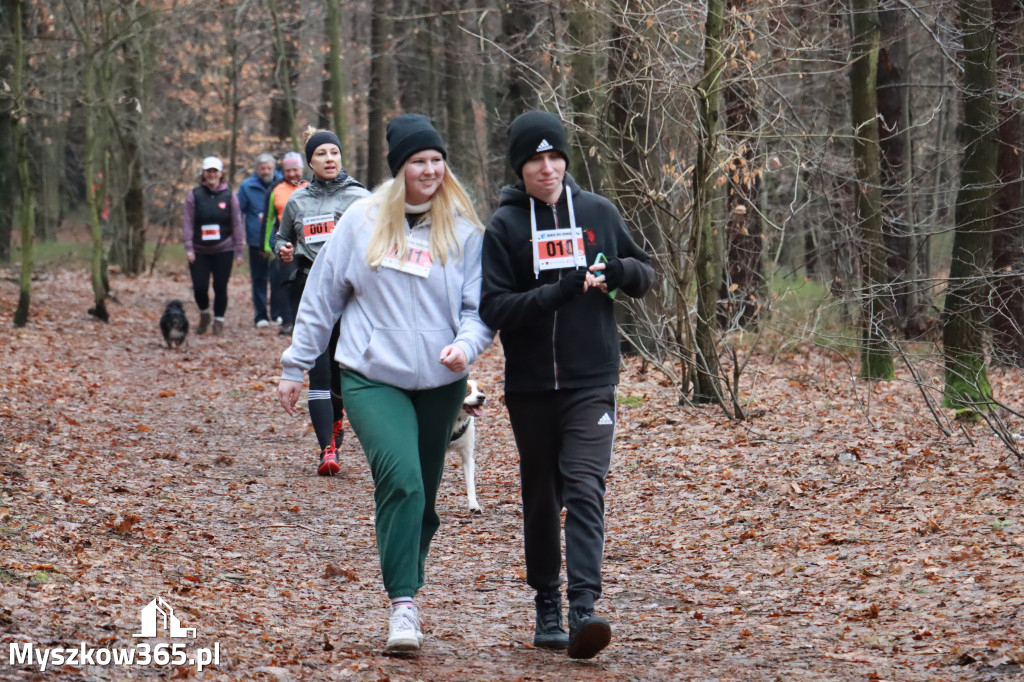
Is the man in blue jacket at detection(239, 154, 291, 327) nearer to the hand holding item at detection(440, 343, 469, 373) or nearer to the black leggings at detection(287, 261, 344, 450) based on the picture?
the black leggings at detection(287, 261, 344, 450)

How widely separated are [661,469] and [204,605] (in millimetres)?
5082

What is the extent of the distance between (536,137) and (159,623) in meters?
2.64

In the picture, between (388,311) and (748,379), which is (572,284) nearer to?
(388,311)

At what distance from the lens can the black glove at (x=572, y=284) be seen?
471 cm

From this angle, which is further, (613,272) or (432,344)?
(432,344)

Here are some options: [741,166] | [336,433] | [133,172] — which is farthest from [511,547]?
[133,172]

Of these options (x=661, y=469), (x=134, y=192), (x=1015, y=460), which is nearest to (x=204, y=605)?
(x=661, y=469)

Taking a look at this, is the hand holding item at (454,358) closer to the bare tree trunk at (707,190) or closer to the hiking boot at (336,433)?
the hiking boot at (336,433)

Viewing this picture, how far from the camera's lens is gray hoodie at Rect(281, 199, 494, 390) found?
4.93m

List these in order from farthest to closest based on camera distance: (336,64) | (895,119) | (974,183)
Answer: (336,64) → (895,119) → (974,183)

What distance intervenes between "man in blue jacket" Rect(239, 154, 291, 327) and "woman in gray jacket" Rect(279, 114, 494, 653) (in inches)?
519

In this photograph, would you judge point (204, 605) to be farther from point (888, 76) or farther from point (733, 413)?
point (888, 76)

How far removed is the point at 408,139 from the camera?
4.98m

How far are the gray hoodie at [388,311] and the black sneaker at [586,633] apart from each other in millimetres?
1147
